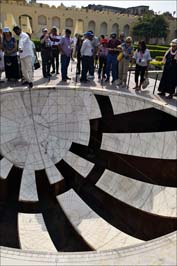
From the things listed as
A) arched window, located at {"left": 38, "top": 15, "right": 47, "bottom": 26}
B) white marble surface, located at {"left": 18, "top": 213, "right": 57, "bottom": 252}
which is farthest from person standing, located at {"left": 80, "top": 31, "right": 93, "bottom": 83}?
arched window, located at {"left": 38, "top": 15, "right": 47, "bottom": 26}

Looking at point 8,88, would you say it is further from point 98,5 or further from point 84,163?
point 98,5

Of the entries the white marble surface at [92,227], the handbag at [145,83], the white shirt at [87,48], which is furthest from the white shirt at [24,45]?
the white marble surface at [92,227]

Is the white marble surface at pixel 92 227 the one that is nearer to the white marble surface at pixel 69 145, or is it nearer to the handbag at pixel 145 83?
the white marble surface at pixel 69 145

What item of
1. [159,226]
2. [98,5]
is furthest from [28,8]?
[159,226]

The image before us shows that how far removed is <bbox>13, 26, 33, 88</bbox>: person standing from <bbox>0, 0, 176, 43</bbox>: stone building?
81.9 feet

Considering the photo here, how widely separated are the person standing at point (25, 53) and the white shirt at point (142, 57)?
8.26 feet

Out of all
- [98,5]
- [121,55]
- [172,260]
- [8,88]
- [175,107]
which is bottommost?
[172,260]

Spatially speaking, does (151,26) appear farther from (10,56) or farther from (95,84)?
(10,56)

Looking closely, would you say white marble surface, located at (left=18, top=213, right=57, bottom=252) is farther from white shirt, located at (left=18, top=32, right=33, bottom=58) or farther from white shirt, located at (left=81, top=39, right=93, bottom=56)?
white shirt, located at (left=81, top=39, right=93, bottom=56)

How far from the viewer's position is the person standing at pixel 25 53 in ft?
17.8

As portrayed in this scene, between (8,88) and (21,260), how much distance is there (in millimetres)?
4190

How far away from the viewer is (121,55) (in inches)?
244

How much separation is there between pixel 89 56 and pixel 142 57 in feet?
4.44

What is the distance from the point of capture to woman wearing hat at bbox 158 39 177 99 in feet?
18.1
